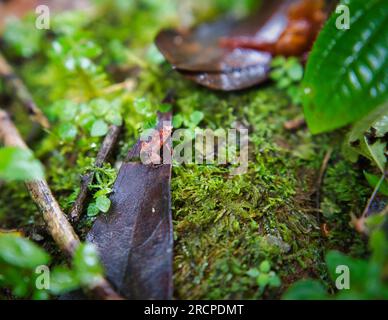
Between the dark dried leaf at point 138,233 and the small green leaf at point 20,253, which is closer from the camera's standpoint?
the small green leaf at point 20,253

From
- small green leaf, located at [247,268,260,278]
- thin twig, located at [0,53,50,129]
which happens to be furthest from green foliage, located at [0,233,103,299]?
thin twig, located at [0,53,50,129]

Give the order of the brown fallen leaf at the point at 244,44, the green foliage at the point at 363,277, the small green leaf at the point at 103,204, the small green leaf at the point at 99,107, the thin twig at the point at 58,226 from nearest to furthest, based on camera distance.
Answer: the green foliage at the point at 363,277, the thin twig at the point at 58,226, the small green leaf at the point at 103,204, the small green leaf at the point at 99,107, the brown fallen leaf at the point at 244,44

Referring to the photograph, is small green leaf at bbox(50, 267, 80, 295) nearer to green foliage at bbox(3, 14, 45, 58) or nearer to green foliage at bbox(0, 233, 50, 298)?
green foliage at bbox(0, 233, 50, 298)

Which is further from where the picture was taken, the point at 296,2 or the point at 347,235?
the point at 296,2

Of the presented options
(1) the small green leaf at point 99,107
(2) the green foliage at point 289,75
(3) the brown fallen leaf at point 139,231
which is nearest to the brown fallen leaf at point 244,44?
(2) the green foliage at point 289,75

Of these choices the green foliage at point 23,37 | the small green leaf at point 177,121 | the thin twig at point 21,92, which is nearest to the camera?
the small green leaf at point 177,121

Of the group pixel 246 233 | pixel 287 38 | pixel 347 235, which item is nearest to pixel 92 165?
pixel 246 233

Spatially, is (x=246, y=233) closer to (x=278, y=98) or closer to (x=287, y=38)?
(x=278, y=98)

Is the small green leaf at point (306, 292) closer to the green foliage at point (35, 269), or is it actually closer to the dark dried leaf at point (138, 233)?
the dark dried leaf at point (138, 233)
